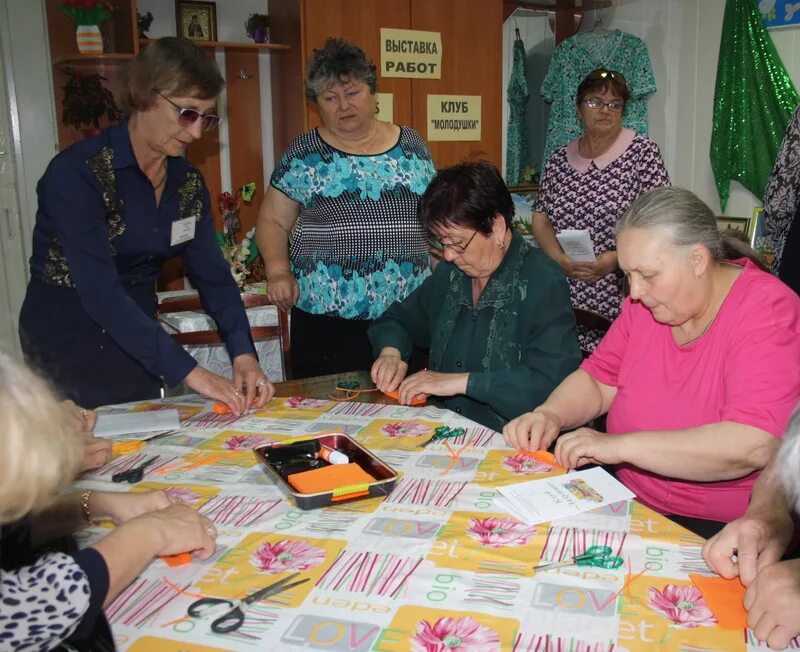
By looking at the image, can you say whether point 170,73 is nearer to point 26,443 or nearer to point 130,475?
point 130,475

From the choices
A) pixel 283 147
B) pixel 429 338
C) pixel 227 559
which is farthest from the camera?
pixel 283 147

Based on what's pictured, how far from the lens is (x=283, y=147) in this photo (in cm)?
442

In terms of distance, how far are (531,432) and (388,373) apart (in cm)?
64

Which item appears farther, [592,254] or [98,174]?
[592,254]

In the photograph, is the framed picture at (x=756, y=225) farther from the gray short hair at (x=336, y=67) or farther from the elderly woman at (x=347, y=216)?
the gray short hair at (x=336, y=67)

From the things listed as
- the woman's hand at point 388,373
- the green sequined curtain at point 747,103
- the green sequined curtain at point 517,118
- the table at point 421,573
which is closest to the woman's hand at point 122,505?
the table at point 421,573

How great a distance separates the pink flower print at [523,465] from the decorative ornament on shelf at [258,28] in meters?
3.17

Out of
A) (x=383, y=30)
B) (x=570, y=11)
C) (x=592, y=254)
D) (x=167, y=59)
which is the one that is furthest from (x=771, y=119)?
(x=167, y=59)

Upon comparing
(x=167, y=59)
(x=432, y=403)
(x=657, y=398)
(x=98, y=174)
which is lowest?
(x=432, y=403)

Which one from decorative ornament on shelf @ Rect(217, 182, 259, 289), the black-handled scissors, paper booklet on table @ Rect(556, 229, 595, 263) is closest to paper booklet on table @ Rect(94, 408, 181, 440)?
the black-handled scissors

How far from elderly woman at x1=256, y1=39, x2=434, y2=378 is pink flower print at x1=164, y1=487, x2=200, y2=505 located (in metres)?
1.25

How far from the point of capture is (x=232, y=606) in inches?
46.0

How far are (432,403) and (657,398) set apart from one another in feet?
2.27

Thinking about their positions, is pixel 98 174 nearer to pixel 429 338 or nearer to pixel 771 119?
→ pixel 429 338
